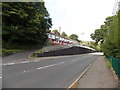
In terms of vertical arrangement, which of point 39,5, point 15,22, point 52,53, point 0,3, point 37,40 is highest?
point 39,5

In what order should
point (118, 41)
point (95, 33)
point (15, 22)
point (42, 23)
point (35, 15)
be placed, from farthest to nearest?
point (95, 33)
point (42, 23)
point (35, 15)
point (15, 22)
point (118, 41)

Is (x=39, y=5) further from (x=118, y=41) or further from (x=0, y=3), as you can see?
(x=118, y=41)

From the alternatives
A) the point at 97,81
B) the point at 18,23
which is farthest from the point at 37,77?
the point at 18,23

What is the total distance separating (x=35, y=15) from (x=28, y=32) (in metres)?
5.99

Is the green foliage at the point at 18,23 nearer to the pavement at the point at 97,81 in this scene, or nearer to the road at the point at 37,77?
the road at the point at 37,77

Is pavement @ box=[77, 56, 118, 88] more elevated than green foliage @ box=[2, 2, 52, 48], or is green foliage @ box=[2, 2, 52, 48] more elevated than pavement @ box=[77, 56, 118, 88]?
green foliage @ box=[2, 2, 52, 48]

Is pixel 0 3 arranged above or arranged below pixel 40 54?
above

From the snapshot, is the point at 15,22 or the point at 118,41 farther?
the point at 15,22

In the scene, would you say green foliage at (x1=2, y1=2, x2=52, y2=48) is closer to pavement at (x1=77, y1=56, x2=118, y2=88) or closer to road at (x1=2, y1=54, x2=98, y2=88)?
road at (x1=2, y1=54, x2=98, y2=88)

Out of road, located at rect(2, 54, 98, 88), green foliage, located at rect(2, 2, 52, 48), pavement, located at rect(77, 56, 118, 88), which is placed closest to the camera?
road, located at rect(2, 54, 98, 88)

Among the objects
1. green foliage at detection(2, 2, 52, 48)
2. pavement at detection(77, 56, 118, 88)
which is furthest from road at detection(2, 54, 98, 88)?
green foliage at detection(2, 2, 52, 48)

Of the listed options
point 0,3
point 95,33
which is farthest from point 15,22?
point 95,33

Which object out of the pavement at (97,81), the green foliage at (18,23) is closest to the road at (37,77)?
the pavement at (97,81)

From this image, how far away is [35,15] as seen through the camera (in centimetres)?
4219
